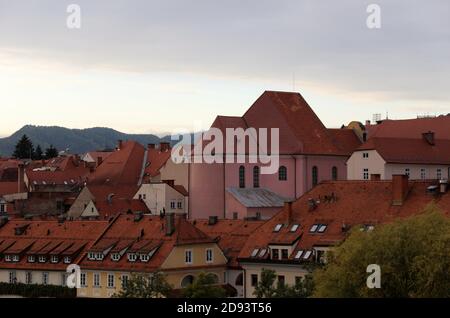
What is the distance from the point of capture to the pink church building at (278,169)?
319 ft

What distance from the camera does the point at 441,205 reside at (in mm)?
56406

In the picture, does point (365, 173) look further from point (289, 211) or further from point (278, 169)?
point (289, 211)

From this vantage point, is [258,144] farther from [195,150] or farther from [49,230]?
[49,230]

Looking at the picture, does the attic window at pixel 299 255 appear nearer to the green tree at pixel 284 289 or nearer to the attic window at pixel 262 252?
the attic window at pixel 262 252

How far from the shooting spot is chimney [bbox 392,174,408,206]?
59.1 metres

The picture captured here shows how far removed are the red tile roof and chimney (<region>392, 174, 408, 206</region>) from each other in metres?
0.30

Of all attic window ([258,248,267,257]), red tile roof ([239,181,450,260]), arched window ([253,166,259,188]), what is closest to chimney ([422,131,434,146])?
arched window ([253,166,259,188])

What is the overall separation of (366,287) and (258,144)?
6227cm

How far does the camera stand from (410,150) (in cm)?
10062

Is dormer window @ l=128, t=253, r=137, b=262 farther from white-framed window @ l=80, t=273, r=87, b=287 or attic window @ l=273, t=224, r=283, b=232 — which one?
attic window @ l=273, t=224, r=283, b=232

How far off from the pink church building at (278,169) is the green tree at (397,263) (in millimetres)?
54252

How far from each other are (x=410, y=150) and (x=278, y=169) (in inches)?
540
